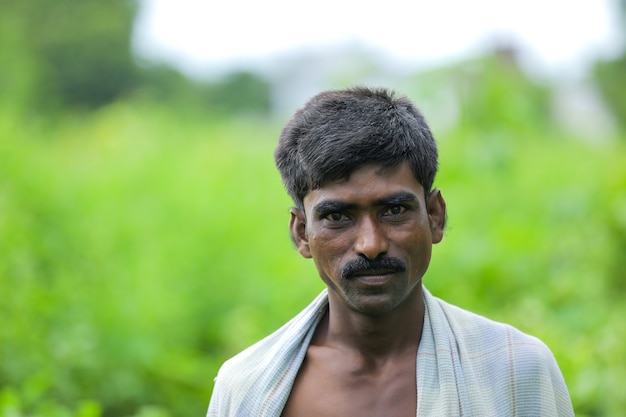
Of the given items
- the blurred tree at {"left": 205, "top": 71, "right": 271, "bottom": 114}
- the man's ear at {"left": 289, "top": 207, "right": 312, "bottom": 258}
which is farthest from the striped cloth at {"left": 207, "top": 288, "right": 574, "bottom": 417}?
the blurred tree at {"left": 205, "top": 71, "right": 271, "bottom": 114}

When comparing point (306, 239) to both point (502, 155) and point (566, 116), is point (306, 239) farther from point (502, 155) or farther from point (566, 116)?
point (566, 116)

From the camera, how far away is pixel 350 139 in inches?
120

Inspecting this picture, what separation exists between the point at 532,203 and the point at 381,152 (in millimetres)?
9859

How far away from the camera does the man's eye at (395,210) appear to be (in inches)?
119

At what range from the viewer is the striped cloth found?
118 inches

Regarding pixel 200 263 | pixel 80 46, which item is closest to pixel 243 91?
pixel 80 46

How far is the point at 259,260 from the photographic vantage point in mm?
10188

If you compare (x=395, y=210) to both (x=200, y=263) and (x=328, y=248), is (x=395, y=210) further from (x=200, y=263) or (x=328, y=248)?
(x=200, y=263)

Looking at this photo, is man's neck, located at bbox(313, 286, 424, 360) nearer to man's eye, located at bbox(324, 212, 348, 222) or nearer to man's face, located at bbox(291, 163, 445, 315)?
man's face, located at bbox(291, 163, 445, 315)

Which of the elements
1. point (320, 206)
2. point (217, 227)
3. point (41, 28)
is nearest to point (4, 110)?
point (217, 227)

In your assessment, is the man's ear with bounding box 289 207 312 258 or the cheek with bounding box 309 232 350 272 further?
the man's ear with bounding box 289 207 312 258

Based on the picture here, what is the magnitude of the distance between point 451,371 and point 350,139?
2.35 feet

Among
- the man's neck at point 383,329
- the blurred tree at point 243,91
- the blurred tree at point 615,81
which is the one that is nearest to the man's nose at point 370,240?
the man's neck at point 383,329

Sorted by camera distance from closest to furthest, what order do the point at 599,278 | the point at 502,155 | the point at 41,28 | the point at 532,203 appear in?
the point at 599,278 → the point at 502,155 → the point at 532,203 → the point at 41,28
